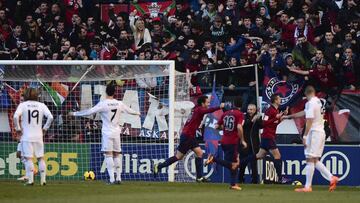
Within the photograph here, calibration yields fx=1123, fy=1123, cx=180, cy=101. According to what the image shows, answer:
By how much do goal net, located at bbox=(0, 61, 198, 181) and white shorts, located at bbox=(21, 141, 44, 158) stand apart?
398 cm

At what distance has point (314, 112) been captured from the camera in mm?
22141

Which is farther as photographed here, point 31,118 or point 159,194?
point 31,118

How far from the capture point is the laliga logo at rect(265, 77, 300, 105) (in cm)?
2778

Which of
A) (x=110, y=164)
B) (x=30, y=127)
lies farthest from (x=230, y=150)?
(x=30, y=127)

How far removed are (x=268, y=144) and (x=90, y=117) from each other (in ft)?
14.8

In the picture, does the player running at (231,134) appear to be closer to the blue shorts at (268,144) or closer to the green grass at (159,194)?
the green grass at (159,194)

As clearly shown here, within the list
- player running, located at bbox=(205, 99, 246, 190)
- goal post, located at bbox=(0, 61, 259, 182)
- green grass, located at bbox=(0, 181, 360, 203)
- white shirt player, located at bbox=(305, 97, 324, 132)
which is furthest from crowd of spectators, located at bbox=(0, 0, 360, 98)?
white shirt player, located at bbox=(305, 97, 324, 132)

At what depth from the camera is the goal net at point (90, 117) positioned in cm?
2753

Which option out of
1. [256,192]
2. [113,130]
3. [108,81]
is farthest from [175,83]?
[256,192]

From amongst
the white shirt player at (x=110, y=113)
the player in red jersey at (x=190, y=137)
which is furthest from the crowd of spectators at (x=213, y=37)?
the white shirt player at (x=110, y=113)

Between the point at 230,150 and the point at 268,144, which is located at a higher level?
the point at 268,144

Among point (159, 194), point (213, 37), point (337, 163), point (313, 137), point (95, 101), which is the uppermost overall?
point (213, 37)

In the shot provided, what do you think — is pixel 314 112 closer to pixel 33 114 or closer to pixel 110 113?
pixel 110 113

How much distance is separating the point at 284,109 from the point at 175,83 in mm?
2774
